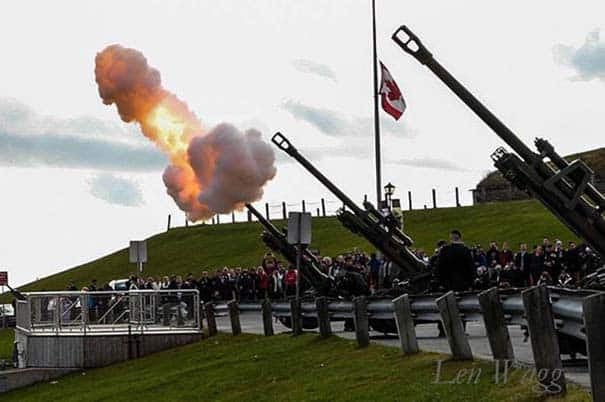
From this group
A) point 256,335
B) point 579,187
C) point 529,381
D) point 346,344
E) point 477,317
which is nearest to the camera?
point 529,381

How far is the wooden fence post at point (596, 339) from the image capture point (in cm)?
974

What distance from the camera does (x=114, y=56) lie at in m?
30.7

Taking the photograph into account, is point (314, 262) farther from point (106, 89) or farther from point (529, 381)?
point (529, 381)

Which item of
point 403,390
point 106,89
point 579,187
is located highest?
point 106,89

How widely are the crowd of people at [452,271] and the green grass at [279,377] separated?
2.23m

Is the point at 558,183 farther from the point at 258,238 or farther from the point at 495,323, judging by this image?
the point at 258,238

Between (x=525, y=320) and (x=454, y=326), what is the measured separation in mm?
880

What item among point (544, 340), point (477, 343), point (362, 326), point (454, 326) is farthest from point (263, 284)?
point (544, 340)

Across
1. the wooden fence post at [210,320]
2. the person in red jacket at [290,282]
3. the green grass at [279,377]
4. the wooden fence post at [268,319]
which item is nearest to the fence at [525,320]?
the green grass at [279,377]

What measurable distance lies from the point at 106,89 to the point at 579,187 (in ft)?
51.3

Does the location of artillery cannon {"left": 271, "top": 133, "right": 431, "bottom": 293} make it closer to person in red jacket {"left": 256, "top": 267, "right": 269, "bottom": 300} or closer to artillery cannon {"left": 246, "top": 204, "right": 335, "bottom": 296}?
artillery cannon {"left": 246, "top": 204, "right": 335, "bottom": 296}

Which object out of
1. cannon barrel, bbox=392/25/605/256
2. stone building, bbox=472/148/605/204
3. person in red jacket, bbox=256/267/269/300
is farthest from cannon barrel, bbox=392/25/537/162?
stone building, bbox=472/148/605/204

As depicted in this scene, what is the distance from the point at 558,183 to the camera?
1900 cm

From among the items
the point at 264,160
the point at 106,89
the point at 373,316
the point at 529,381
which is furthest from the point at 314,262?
the point at 529,381
